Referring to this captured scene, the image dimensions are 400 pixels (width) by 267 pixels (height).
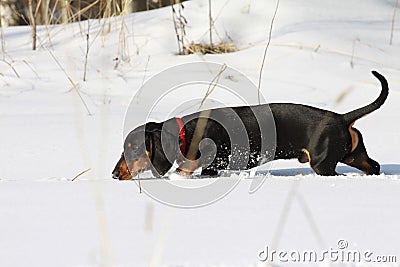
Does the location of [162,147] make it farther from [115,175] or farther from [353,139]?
[353,139]

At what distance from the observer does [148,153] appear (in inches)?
124

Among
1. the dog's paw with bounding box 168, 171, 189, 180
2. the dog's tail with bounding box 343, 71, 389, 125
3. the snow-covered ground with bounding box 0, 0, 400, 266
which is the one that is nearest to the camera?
the snow-covered ground with bounding box 0, 0, 400, 266

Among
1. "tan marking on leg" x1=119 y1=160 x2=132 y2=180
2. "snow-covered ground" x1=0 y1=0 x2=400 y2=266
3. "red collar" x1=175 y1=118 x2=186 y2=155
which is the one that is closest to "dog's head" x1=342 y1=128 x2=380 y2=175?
"snow-covered ground" x1=0 y1=0 x2=400 y2=266

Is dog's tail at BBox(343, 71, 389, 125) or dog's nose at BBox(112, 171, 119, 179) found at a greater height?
dog's tail at BBox(343, 71, 389, 125)

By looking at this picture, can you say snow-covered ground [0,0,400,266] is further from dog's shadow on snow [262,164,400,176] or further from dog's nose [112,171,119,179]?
dog's nose [112,171,119,179]

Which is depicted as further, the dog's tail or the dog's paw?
the dog's tail

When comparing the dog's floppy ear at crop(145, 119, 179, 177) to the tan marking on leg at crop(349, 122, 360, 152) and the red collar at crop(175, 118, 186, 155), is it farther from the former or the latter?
the tan marking on leg at crop(349, 122, 360, 152)

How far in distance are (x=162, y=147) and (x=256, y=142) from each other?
44cm

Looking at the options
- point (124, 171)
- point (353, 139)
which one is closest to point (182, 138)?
point (124, 171)

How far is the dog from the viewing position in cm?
315

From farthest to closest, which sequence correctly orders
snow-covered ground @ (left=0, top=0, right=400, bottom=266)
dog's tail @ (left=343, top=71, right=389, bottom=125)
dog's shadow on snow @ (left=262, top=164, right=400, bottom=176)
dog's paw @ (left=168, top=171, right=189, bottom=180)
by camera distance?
dog's shadow on snow @ (left=262, top=164, right=400, bottom=176)
dog's tail @ (left=343, top=71, right=389, bottom=125)
dog's paw @ (left=168, top=171, right=189, bottom=180)
snow-covered ground @ (left=0, top=0, right=400, bottom=266)

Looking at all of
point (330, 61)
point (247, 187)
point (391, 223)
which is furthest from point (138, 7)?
point (391, 223)

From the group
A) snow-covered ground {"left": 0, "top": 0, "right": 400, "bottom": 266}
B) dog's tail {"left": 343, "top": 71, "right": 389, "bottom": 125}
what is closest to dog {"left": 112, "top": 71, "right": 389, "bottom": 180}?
dog's tail {"left": 343, "top": 71, "right": 389, "bottom": 125}

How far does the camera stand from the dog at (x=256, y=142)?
10.3 ft
